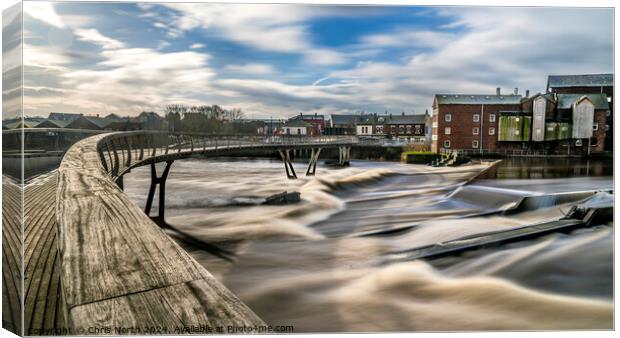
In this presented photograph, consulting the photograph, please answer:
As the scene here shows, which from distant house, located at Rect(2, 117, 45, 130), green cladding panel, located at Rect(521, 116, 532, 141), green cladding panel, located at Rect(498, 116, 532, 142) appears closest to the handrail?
distant house, located at Rect(2, 117, 45, 130)

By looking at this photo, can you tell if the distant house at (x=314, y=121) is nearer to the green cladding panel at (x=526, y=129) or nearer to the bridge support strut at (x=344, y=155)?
the bridge support strut at (x=344, y=155)

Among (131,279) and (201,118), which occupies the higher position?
(201,118)

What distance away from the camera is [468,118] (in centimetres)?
348

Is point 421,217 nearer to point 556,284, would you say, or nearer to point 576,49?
point 556,284

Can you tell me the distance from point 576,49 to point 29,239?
12.3 ft

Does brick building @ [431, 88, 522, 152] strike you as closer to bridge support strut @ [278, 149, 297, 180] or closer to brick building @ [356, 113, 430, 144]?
brick building @ [356, 113, 430, 144]

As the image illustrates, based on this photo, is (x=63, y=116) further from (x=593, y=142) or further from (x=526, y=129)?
(x=593, y=142)

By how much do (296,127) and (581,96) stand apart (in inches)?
82.8

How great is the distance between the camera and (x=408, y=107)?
11.4 feet

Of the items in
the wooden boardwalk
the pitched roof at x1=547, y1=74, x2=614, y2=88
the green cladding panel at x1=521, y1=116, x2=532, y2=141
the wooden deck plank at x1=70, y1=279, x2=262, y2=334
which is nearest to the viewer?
the wooden deck plank at x1=70, y1=279, x2=262, y2=334

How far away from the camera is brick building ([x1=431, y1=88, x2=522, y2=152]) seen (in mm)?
3420

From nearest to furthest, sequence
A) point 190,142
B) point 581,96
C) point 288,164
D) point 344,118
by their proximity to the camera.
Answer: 1. point 581,96
2. point 344,118
3. point 190,142
4. point 288,164

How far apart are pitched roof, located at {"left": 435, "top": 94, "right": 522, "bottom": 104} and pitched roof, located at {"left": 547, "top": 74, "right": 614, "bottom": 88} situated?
28cm

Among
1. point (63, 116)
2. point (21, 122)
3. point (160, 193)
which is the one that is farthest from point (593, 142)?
point (21, 122)
